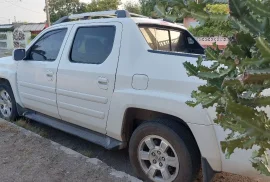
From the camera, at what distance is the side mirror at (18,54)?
16.5 ft

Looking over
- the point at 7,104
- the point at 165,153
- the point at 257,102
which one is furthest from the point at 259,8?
the point at 7,104

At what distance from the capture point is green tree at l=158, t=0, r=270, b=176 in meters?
1.10

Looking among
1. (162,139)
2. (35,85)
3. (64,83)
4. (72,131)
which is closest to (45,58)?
(35,85)

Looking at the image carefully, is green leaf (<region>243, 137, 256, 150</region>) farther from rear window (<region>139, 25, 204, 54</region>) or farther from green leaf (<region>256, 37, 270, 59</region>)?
rear window (<region>139, 25, 204, 54</region>)

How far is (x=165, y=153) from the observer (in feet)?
10.6

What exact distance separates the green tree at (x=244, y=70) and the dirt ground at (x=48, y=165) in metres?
2.13

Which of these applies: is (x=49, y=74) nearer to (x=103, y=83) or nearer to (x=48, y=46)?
(x=48, y=46)

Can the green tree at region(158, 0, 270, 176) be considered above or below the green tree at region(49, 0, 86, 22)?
below


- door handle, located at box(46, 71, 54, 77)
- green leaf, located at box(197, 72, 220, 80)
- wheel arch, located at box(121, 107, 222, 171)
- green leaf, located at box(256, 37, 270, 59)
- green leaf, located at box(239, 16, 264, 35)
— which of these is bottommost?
wheel arch, located at box(121, 107, 222, 171)

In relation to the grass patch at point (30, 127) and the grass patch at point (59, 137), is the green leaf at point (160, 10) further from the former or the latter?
the grass patch at point (30, 127)

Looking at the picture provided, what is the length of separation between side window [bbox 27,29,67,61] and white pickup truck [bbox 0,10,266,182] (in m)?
0.02

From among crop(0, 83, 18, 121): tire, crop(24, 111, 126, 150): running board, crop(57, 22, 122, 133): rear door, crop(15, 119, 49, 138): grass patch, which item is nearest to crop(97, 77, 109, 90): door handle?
crop(57, 22, 122, 133): rear door

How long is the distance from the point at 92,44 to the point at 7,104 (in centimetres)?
254

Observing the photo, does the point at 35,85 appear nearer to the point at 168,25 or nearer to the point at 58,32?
the point at 58,32
